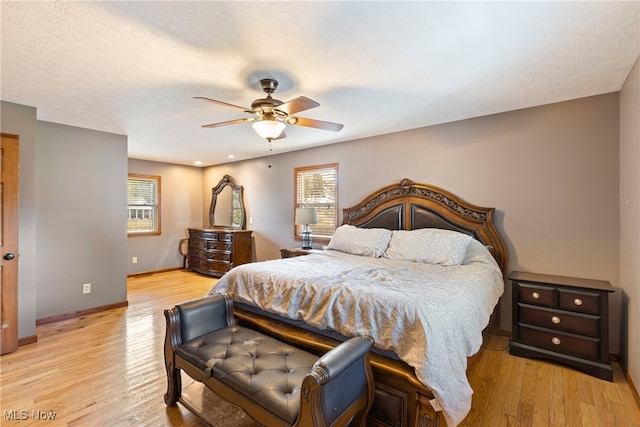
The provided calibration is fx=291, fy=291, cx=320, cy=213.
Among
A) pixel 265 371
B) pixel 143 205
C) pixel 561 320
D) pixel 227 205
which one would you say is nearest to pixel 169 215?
pixel 143 205

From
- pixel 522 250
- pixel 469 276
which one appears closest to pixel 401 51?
pixel 469 276

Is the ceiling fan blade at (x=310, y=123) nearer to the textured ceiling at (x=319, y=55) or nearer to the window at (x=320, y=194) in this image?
the textured ceiling at (x=319, y=55)

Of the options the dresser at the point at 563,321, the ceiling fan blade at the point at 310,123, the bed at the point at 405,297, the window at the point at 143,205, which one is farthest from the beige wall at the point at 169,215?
the dresser at the point at 563,321

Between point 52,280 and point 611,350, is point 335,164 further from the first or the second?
point 52,280

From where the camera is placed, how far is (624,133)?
8.22ft

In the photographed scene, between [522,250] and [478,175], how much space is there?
0.93 m

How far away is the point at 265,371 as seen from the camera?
Result: 165 cm

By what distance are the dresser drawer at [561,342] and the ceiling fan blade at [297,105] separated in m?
2.75

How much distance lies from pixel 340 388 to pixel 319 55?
6.79ft

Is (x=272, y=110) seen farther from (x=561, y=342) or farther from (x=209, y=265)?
(x=209, y=265)

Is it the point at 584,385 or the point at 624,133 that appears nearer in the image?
the point at 584,385

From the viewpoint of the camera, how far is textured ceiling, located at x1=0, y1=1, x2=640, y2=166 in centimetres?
162

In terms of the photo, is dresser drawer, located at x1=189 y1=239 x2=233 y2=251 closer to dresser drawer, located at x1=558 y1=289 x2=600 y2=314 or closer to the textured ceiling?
the textured ceiling

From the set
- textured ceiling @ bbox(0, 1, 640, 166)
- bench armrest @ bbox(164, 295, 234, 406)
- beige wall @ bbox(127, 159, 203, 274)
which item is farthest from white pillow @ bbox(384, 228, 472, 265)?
beige wall @ bbox(127, 159, 203, 274)
